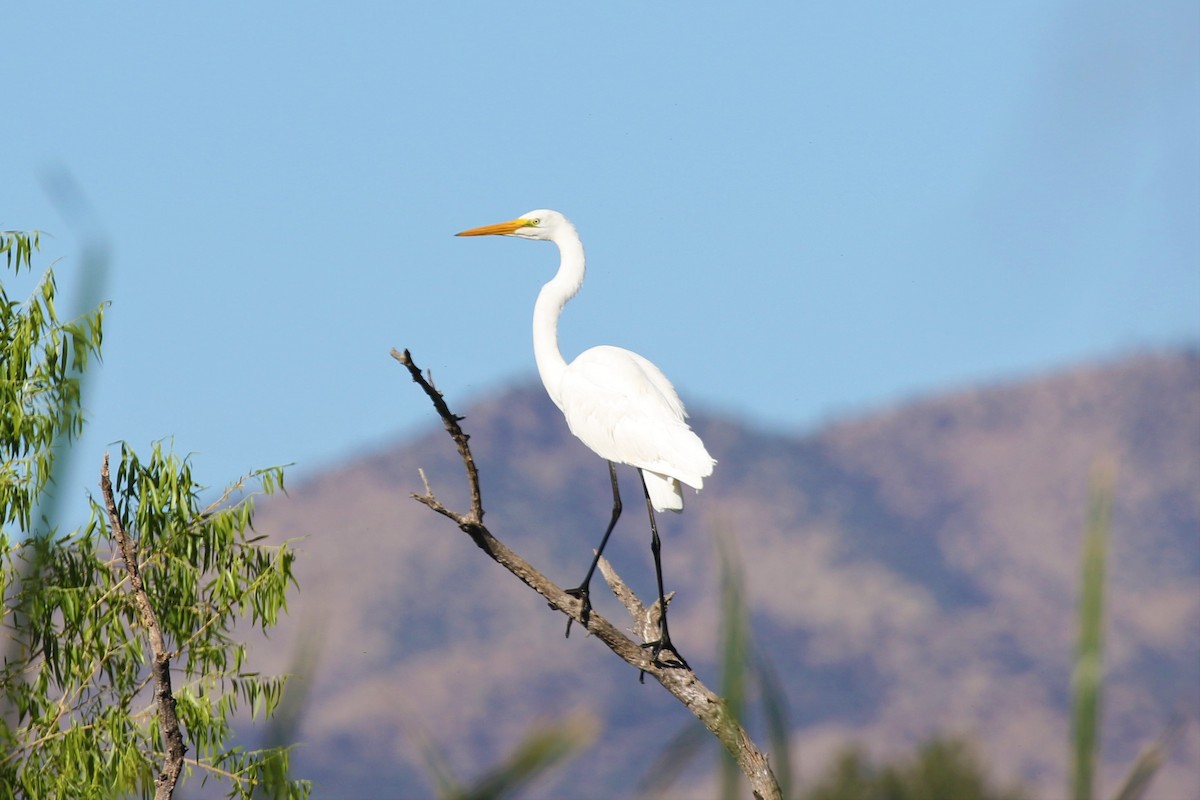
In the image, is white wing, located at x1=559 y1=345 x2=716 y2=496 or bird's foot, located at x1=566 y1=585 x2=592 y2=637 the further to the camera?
white wing, located at x1=559 y1=345 x2=716 y2=496

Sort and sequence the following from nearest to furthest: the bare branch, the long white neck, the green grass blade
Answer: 1. the green grass blade
2. the bare branch
3. the long white neck

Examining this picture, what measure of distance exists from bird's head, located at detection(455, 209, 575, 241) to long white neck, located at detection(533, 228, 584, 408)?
0.15 meters

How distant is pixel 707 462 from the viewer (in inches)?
263

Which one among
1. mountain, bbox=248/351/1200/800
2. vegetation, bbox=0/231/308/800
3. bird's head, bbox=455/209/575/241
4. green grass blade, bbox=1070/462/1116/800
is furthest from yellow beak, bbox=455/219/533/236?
mountain, bbox=248/351/1200/800

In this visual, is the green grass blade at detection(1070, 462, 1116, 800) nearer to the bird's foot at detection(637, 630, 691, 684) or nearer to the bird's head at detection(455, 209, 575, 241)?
the bird's foot at detection(637, 630, 691, 684)

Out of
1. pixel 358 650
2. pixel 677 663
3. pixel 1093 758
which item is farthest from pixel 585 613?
pixel 358 650

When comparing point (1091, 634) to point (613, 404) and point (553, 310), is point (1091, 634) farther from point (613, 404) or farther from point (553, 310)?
point (553, 310)

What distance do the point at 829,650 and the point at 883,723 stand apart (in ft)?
66.6

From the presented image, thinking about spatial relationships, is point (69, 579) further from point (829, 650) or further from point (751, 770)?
point (829, 650)

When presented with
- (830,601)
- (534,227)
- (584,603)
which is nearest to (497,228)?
(534,227)

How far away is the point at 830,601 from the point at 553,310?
166981 mm

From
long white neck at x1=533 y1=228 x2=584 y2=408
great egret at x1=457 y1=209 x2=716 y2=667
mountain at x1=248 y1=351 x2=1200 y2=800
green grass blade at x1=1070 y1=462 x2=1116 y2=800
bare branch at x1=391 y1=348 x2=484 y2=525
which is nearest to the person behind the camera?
green grass blade at x1=1070 y1=462 x2=1116 y2=800

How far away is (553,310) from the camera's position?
7867 mm

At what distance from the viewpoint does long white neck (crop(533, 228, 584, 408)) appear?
309 inches
